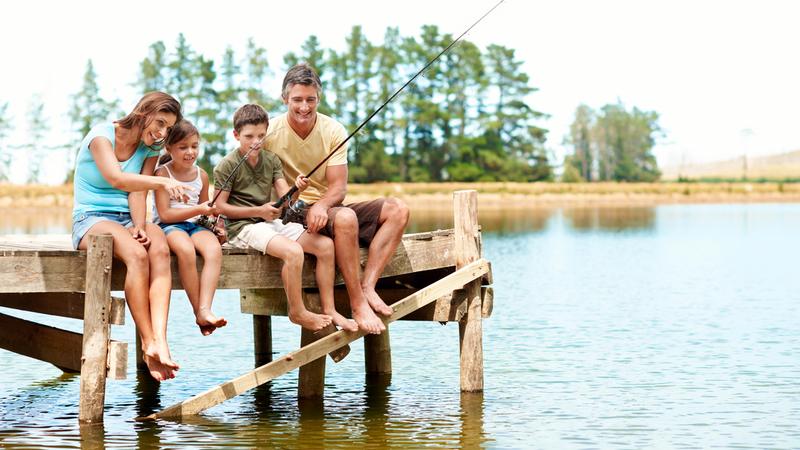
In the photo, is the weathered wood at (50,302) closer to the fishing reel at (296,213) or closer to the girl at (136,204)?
the girl at (136,204)

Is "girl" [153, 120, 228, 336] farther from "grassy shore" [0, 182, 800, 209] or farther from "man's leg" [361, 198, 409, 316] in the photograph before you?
"grassy shore" [0, 182, 800, 209]

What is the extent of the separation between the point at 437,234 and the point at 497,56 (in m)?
A: 75.0

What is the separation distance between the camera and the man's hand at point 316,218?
8.14 m

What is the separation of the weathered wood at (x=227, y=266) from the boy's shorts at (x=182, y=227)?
0.22 metres

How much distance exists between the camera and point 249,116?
8328 mm

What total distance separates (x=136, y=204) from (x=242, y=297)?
208cm

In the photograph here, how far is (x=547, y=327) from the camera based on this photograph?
15875mm

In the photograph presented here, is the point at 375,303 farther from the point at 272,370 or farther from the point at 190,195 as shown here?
the point at 190,195

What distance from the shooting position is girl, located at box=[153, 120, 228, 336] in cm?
790

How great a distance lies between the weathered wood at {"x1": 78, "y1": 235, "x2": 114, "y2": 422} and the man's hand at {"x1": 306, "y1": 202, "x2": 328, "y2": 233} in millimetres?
1278

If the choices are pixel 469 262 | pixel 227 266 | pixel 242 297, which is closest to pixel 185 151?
pixel 227 266

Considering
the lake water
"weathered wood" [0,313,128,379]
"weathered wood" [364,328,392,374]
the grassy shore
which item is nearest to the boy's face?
"weathered wood" [0,313,128,379]

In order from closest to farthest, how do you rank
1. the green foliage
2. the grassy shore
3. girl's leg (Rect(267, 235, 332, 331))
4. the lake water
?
girl's leg (Rect(267, 235, 332, 331)) → the lake water → the grassy shore → the green foliage

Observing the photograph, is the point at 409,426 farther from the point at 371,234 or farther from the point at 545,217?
the point at 545,217
